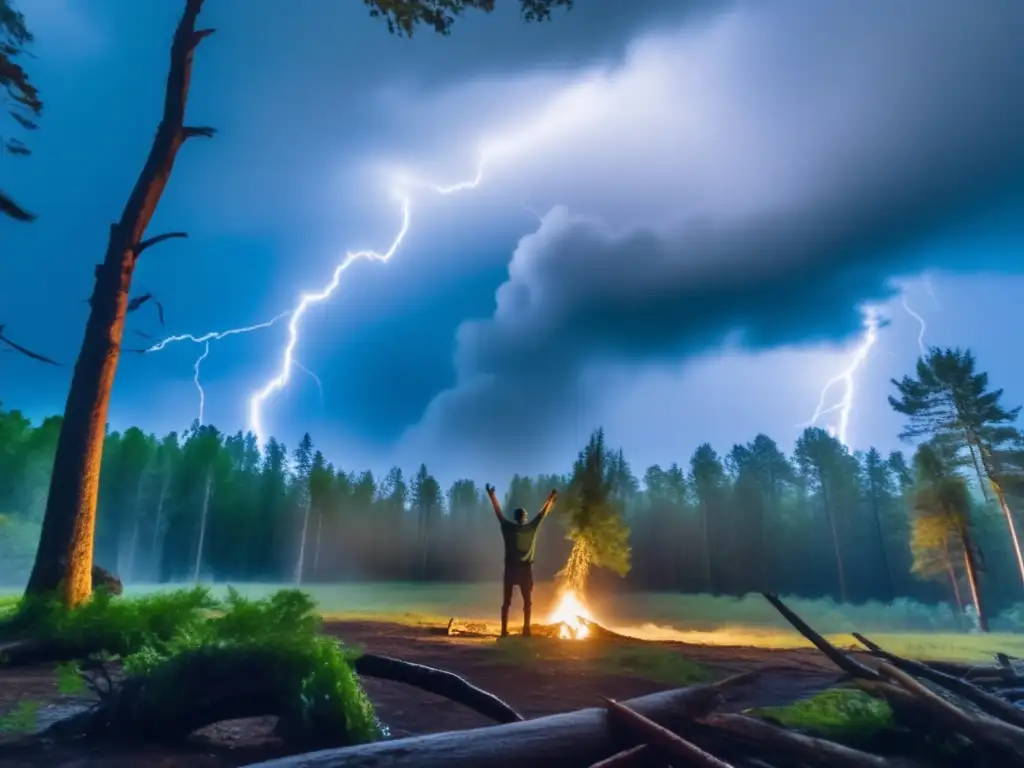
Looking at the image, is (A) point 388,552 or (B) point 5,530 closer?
Answer: (B) point 5,530

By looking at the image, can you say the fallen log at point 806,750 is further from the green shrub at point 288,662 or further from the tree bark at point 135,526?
the tree bark at point 135,526

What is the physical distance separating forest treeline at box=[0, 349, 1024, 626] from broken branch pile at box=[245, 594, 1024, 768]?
22.2m

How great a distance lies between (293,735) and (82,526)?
7.28 metres

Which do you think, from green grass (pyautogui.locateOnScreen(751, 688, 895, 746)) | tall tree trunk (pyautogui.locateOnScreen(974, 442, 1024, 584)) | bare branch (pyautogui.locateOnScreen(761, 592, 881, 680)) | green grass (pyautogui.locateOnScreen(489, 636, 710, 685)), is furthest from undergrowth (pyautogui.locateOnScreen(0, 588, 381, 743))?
tall tree trunk (pyautogui.locateOnScreen(974, 442, 1024, 584))

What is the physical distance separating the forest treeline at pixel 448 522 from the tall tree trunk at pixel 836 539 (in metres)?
0.21

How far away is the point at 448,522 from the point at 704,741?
33.0 m

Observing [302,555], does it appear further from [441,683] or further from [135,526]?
[441,683]

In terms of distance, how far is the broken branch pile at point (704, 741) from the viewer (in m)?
2.55

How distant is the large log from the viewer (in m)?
2.40

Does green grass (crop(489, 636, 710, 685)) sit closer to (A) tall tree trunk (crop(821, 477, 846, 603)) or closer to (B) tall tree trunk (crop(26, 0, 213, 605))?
(B) tall tree trunk (crop(26, 0, 213, 605))

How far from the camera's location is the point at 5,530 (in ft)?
86.4

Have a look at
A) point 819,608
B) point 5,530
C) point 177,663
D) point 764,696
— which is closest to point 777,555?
point 819,608

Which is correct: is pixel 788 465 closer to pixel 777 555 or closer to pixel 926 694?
pixel 777 555

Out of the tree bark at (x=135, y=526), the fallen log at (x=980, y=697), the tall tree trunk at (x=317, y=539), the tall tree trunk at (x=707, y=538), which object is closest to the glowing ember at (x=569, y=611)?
the fallen log at (x=980, y=697)
